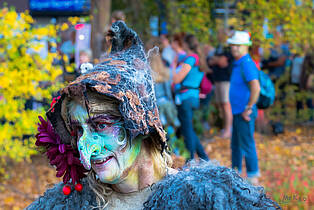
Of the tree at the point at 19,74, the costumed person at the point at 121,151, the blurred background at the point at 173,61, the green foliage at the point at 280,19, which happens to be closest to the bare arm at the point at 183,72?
the blurred background at the point at 173,61

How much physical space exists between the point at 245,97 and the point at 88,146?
3.49 metres

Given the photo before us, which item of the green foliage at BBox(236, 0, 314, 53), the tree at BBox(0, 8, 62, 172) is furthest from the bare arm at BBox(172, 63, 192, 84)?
the green foliage at BBox(236, 0, 314, 53)

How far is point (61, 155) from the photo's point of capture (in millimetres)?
2184

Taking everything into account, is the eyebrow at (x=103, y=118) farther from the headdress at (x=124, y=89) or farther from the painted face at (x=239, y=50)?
the painted face at (x=239, y=50)

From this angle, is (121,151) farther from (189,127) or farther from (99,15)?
(99,15)

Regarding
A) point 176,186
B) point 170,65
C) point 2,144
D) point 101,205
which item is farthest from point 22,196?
point 176,186

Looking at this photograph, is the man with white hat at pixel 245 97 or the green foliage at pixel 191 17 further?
the green foliage at pixel 191 17

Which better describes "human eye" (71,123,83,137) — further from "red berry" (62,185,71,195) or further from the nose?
"red berry" (62,185,71,195)

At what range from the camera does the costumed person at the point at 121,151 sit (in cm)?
190

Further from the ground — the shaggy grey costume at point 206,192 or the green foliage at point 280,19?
the green foliage at point 280,19

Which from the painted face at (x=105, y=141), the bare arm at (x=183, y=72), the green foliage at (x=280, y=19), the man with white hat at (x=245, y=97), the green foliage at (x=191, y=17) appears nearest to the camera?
the painted face at (x=105, y=141)

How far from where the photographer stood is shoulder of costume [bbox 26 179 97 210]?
7.33ft

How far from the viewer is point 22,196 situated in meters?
5.70

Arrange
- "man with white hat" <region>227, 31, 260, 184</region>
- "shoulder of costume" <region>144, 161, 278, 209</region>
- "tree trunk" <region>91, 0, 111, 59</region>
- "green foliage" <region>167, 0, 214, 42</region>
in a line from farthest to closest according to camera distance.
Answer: "green foliage" <region>167, 0, 214, 42</region>
"tree trunk" <region>91, 0, 111, 59</region>
"man with white hat" <region>227, 31, 260, 184</region>
"shoulder of costume" <region>144, 161, 278, 209</region>
